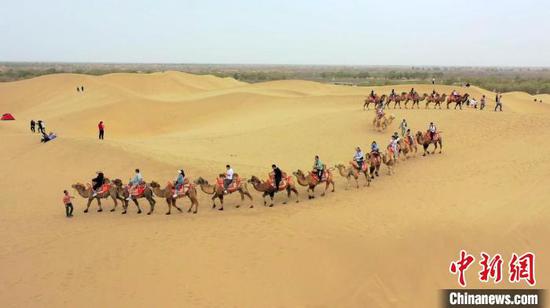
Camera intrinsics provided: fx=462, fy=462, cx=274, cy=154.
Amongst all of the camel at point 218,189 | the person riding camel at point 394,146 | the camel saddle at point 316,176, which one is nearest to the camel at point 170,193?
the camel at point 218,189

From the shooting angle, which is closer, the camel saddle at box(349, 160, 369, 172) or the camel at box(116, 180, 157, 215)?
the camel at box(116, 180, 157, 215)

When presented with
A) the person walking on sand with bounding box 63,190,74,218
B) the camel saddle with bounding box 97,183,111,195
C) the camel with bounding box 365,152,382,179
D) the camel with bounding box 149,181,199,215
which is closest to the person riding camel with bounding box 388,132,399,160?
the camel with bounding box 365,152,382,179

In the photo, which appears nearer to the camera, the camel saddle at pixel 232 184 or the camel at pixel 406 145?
the camel saddle at pixel 232 184

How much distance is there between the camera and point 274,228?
13008 mm

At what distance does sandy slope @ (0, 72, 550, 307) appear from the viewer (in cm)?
1031

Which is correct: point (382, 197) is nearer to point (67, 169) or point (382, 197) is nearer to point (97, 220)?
point (97, 220)

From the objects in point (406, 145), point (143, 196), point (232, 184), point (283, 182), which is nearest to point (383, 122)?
point (406, 145)

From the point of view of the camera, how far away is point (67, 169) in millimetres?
20438

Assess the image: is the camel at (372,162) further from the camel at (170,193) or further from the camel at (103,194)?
the camel at (103,194)

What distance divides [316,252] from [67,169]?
13.7 m

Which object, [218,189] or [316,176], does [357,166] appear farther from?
[218,189]

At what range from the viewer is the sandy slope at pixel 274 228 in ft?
33.8

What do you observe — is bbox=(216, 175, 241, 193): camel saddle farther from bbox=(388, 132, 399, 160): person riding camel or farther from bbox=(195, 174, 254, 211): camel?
bbox=(388, 132, 399, 160): person riding camel

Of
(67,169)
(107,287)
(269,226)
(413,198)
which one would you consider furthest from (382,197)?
(67,169)
